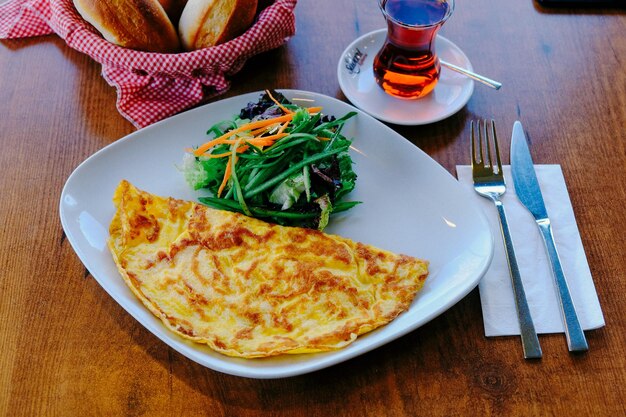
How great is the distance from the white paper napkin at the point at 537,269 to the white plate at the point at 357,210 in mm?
151

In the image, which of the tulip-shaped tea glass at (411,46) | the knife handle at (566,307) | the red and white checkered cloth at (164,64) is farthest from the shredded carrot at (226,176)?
the knife handle at (566,307)

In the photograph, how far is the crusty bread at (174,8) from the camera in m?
2.99

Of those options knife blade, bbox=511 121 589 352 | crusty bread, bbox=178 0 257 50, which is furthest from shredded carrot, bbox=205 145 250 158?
knife blade, bbox=511 121 589 352

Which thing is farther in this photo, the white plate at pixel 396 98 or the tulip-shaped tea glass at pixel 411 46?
the white plate at pixel 396 98

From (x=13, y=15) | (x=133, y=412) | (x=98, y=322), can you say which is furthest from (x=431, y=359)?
(x=13, y=15)

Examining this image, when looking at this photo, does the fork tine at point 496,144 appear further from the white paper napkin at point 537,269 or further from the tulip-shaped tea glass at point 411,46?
the tulip-shaped tea glass at point 411,46

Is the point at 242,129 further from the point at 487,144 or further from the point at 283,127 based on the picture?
the point at 487,144

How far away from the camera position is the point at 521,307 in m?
2.27

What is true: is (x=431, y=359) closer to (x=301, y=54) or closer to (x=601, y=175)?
(x=601, y=175)

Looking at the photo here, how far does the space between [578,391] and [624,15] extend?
2439 mm

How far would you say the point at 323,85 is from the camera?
312 centimetres

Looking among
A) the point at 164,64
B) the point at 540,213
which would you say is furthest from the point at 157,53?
the point at 540,213

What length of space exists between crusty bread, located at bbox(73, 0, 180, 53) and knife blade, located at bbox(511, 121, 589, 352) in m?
1.72

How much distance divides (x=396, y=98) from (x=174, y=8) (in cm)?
118
